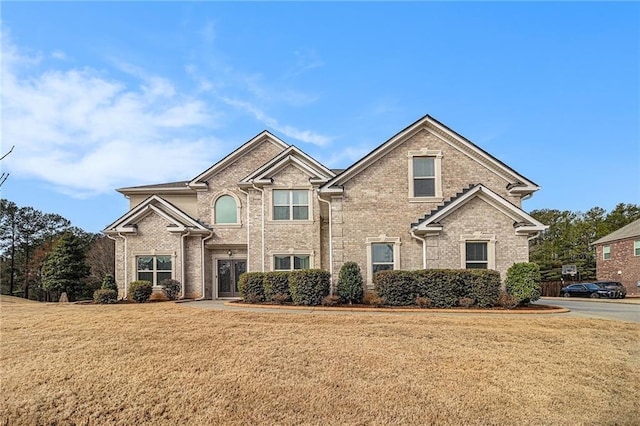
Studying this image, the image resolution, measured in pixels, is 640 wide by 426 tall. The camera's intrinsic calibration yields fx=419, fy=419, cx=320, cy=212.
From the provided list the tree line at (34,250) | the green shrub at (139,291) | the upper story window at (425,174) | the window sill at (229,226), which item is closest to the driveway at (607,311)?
the upper story window at (425,174)

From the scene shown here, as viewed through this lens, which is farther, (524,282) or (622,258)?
(622,258)

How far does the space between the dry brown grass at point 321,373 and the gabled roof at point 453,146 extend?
7.38 m

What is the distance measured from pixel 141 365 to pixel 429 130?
1421 centimetres

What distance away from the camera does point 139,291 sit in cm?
1936

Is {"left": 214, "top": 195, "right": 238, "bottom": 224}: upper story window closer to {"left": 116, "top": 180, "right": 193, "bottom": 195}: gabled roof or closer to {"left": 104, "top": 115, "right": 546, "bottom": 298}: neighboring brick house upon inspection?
{"left": 104, "top": 115, "right": 546, "bottom": 298}: neighboring brick house

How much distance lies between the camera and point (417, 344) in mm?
9289

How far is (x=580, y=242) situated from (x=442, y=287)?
46.1 m

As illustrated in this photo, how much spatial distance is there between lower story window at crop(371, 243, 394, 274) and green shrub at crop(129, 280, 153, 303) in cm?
1067

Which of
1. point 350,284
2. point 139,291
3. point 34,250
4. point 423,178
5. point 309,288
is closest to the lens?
point 309,288

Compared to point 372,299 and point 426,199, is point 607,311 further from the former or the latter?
point 372,299

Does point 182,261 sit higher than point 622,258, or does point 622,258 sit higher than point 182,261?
point 182,261

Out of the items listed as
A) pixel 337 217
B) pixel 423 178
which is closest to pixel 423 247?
pixel 423 178

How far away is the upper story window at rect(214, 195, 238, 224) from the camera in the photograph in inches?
873

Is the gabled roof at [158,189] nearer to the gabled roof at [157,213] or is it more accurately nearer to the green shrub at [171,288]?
the gabled roof at [157,213]
